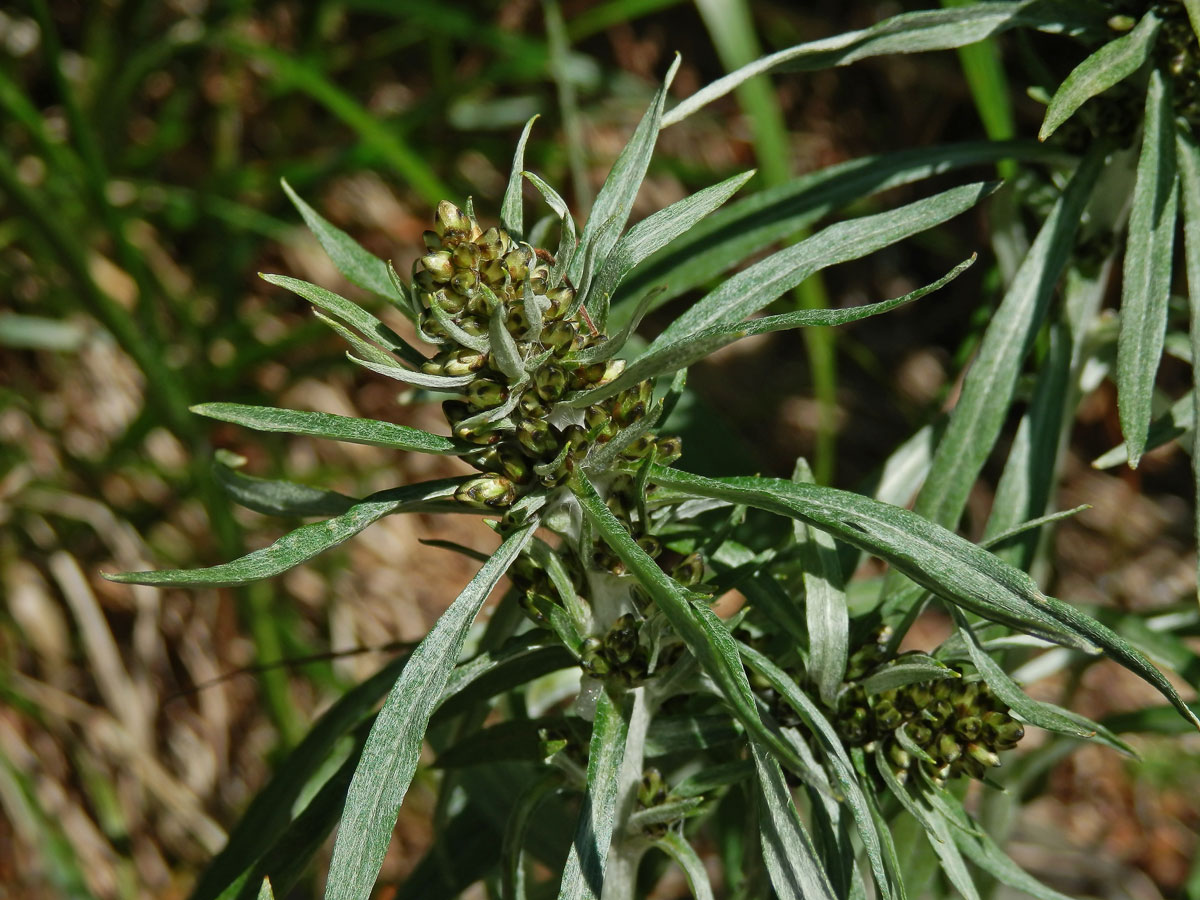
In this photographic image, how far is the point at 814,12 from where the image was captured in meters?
3.11

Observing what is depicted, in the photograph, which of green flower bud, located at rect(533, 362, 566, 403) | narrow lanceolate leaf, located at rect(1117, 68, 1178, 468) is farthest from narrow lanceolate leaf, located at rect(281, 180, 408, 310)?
narrow lanceolate leaf, located at rect(1117, 68, 1178, 468)

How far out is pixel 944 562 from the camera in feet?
2.30

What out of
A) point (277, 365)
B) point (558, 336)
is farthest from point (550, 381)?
point (277, 365)

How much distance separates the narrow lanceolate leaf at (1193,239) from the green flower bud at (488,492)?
0.56 meters

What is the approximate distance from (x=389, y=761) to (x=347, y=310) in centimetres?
30

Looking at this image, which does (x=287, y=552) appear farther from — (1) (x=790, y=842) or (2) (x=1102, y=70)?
(2) (x=1102, y=70)

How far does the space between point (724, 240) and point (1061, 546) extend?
7.49 feet

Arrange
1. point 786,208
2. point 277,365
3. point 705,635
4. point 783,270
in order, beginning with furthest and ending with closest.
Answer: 1. point 277,365
2. point 786,208
3. point 783,270
4. point 705,635

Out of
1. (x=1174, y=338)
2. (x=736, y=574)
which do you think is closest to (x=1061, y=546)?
(x=1174, y=338)

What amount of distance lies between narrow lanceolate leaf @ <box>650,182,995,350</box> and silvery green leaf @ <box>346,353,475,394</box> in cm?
16

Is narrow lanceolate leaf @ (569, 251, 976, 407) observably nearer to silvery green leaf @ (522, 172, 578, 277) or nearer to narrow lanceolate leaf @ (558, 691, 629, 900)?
silvery green leaf @ (522, 172, 578, 277)

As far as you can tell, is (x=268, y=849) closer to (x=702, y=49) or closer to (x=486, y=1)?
(x=486, y=1)

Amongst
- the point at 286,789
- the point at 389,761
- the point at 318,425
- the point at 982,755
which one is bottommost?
the point at 982,755

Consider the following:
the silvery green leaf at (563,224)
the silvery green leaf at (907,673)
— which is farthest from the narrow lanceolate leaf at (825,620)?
the silvery green leaf at (563,224)
